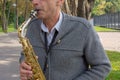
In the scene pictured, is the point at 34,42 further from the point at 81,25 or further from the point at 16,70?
the point at 16,70

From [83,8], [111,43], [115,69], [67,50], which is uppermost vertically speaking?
[67,50]

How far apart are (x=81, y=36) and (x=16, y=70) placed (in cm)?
918

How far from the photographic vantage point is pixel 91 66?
3291mm

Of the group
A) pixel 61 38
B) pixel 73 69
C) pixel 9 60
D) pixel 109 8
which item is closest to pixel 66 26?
pixel 61 38

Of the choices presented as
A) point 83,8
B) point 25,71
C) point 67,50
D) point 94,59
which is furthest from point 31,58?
point 83,8

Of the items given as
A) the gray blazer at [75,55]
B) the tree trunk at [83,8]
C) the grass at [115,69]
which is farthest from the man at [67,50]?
the tree trunk at [83,8]

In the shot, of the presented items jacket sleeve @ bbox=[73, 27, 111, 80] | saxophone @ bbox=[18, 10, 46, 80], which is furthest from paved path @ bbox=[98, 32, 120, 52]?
saxophone @ bbox=[18, 10, 46, 80]

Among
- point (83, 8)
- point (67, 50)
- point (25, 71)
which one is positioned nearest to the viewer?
point (25, 71)

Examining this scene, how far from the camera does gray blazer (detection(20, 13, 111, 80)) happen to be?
3.23 m

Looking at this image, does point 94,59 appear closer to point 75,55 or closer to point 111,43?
point 75,55

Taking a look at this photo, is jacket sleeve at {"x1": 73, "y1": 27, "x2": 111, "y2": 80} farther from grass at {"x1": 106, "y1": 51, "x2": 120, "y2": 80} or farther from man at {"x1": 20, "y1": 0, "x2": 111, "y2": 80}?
grass at {"x1": 106, "y1": 51, "x2": 120, "y2": 80}

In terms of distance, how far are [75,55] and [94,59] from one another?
0.15 meters

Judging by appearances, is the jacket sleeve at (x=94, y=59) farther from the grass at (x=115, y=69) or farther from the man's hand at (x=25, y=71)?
the grass at (x=115, y=69)

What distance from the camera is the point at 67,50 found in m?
3.23
